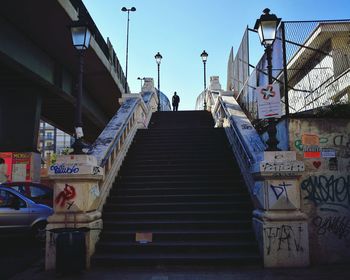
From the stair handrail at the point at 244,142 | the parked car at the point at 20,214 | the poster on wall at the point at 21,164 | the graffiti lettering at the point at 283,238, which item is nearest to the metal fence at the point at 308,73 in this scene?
the stair handrail at the point at 244,142

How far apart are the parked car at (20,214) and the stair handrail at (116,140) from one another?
8.15ft

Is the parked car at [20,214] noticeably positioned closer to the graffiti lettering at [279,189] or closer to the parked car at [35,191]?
the parked car at [35,191]

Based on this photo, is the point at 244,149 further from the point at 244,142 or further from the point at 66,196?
the point at 66,196

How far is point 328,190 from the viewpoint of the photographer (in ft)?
25.1

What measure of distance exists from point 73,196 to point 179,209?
2.54 metres

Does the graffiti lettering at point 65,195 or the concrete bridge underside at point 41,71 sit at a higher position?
the concrete bridge underside at point 41,71

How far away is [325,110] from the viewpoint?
8188 mm

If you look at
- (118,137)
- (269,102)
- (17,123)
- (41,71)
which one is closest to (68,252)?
(118,137)

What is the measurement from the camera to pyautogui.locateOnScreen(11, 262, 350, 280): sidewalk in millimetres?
6348

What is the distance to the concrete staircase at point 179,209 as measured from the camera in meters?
7.39

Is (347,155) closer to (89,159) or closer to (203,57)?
(89,159)

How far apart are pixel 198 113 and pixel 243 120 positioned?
7.85 metres

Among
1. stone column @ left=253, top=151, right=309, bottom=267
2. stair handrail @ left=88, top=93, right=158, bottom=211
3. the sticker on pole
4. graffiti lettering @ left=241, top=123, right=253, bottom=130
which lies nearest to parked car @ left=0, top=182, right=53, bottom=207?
stair handrail @ left=88, top=93, right=158, bottom=211

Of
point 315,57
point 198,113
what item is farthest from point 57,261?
point 198,113
